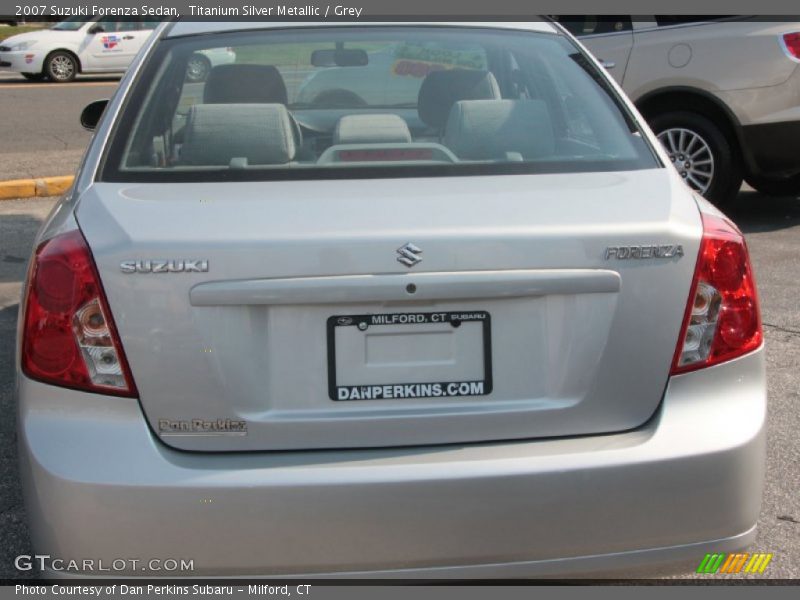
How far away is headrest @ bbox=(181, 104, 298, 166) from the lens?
2.94 metres

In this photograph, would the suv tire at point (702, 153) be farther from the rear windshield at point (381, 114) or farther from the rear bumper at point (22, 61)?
the rear bumper at point (22, 61)

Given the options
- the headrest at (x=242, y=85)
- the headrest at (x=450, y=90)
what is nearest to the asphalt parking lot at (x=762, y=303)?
the headrest at (x=242, y=85)

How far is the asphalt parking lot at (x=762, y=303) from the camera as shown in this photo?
132 inches

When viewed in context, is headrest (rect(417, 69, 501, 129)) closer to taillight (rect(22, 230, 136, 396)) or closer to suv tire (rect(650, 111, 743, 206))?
taillight (rect(22, 230, 136, 396))

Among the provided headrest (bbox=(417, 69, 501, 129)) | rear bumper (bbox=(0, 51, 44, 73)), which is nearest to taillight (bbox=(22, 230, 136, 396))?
headrest (bbox=(417, 69, 501, 129))

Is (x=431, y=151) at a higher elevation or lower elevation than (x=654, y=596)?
higher

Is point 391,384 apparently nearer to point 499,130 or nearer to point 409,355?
point 409,355

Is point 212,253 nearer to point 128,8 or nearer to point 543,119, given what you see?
point 543,119

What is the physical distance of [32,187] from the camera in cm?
886

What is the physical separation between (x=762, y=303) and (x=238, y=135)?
3737 mm

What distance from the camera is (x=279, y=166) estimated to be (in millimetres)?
2812

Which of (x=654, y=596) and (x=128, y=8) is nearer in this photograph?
(x=654, y=596)

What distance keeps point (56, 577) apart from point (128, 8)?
61.4 ft

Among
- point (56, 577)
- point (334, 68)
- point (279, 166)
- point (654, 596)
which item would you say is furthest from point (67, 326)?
point (334, 68)
